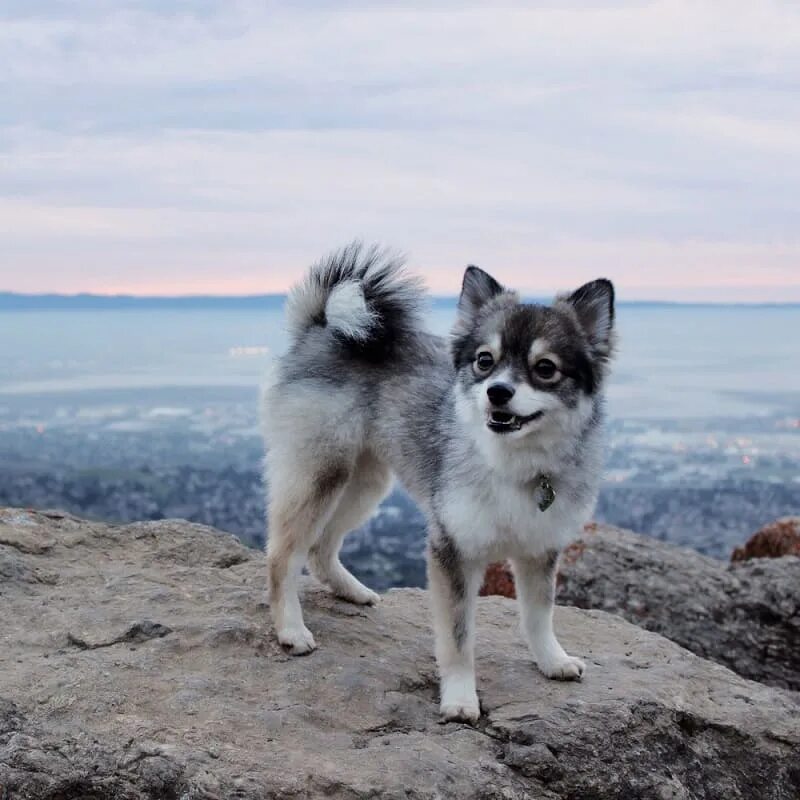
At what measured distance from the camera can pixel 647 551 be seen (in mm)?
9969

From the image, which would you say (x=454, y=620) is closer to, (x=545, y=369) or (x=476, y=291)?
(x=545, y=369)

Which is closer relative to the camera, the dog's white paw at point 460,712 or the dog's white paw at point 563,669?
the dog's white paw at point 460,712

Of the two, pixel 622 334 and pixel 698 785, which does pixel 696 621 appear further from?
pixel 622 334

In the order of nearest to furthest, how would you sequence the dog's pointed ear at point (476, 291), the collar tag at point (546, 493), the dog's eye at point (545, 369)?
the dog's eye at point (545, 369), the collar tag at point (546, 493), the dog's pointed ear at point (476, 291)

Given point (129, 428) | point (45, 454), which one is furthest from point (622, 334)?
point (129, 428)

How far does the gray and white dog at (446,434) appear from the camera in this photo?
5773 mm

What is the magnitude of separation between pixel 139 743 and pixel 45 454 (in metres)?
29.4

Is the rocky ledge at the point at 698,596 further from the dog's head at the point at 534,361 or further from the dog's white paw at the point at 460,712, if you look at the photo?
the dog's head at the point at 534,361

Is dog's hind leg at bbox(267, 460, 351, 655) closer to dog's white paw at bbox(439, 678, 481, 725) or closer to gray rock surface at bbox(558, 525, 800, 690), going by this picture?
dog's white paw at bbox(439, 678, 481, 725)

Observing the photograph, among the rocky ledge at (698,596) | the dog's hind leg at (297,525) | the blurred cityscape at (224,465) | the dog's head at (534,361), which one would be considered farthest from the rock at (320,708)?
the blurred cityscape at (224,465)

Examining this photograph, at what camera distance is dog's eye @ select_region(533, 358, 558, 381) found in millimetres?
5641

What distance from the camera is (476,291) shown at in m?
6.36

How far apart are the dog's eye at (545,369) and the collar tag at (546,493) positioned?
612 millimetres

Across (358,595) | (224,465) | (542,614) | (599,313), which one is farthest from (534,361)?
(224,465)
